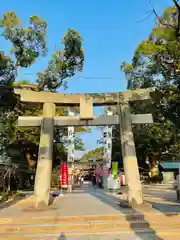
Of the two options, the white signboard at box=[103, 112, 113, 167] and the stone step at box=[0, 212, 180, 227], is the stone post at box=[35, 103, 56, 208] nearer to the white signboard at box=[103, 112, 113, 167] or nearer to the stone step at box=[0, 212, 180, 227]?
the stone step at box=[0, 212, 180, 227]

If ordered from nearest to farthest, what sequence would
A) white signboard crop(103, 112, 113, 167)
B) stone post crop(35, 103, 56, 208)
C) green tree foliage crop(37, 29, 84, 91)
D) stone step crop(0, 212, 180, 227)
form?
stone step crop(0, 212, 180, 227)
stone post crop(35, 103, 56, 208)
green tree foliage crop(37, 29, 84, 91)
white signboard crop(103, 112, 113, 167)

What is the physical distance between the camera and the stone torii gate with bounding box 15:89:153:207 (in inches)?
418

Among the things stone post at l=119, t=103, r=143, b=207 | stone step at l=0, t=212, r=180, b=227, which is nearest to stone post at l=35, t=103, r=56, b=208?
stone step at l=0, t=212, r=180, b=227

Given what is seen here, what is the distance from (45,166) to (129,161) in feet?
11.2

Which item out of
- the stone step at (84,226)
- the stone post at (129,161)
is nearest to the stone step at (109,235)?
the stone step at (84,226)

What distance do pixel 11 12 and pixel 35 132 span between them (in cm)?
1062

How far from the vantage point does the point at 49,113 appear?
452 inches

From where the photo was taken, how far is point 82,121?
38.0 ft

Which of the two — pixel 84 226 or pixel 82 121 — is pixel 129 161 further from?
pixel 84 226

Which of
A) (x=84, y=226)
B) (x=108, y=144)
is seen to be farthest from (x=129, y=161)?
(x=108, y=144)

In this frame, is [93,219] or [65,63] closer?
[93,219]

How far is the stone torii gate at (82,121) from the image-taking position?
1062 cm

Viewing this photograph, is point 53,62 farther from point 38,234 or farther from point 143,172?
point 143,172

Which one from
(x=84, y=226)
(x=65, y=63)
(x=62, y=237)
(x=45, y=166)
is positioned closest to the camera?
(x=62, y=237)
